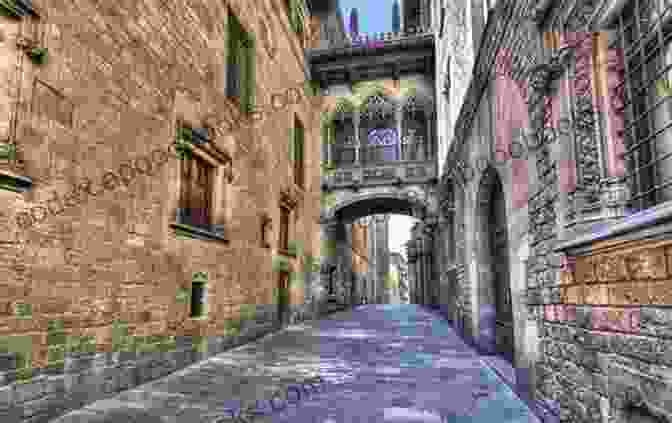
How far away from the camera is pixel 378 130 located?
17062mm

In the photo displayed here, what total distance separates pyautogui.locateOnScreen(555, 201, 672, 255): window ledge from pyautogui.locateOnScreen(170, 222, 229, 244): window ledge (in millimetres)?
5229

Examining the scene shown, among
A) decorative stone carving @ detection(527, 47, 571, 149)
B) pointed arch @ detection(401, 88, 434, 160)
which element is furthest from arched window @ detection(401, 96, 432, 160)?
decorative stone carving @ detection(527, 47, 571, 149)

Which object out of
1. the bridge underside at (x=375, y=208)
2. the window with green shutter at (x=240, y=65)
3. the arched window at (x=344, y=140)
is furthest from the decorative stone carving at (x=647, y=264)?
the arched window at (x=344, y=140)

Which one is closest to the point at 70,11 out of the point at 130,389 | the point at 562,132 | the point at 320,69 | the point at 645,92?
the point at 130,389

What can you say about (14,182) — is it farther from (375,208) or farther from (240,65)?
(375,208)

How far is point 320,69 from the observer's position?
53.9 ft

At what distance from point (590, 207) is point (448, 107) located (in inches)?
403

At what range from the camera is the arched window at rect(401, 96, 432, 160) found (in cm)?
1645

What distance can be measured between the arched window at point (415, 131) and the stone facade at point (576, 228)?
11018mm

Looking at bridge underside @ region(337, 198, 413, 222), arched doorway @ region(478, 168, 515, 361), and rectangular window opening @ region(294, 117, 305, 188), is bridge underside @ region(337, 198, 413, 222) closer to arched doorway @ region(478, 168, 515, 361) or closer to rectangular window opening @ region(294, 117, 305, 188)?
rectangular window opening @ region(294, 117, 305, 188)

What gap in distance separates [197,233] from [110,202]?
82.1 inches

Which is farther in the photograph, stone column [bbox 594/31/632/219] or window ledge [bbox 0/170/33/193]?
window ledge [bbox 0/170/33/193]

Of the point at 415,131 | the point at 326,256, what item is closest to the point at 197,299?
the point at 326,256

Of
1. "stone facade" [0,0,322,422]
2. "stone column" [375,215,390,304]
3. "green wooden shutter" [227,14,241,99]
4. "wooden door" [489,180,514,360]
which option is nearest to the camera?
"stone facade" [0,0,322,422]
